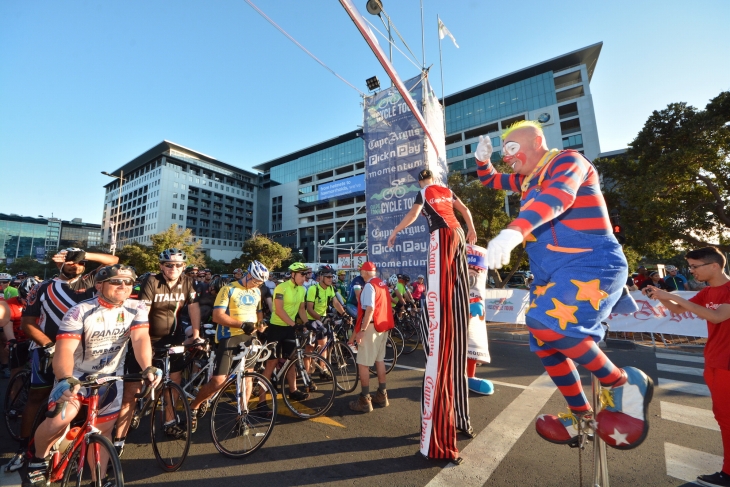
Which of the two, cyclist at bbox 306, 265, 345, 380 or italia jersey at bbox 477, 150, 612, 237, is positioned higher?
italia jersey at bbox 477, 150, 612, 237

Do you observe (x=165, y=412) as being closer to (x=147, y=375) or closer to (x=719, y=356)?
(x=147, y=375)

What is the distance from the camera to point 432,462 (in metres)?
3.12

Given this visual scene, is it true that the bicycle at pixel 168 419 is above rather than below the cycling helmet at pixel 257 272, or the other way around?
below

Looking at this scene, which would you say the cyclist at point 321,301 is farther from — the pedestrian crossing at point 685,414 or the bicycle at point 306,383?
the pedestrian crossing at point 685,414

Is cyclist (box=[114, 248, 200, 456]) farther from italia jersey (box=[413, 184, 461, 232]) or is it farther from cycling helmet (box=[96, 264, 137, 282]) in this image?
italia jersey (box=[413, 184, 461, 232])

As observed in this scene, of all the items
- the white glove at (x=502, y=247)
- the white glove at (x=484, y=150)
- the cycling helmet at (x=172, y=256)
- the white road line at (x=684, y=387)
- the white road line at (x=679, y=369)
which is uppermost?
the white glove at (x=484, y=150)

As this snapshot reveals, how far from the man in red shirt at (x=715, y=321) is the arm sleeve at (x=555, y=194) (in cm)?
153

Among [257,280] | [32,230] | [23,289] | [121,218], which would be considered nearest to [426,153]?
[257,280]

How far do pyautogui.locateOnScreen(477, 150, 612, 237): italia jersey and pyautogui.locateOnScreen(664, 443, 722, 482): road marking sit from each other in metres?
2.56

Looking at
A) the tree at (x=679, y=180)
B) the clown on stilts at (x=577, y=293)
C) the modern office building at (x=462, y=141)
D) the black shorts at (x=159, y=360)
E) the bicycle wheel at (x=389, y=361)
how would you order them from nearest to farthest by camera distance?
the clown on stilts at (x=577, y=293) < the black shorts at (x=159, y=360) < the bicycle wheel at (x=389, y=361) < the tree at (x=679, y=180) < the modern office building at (x=462, y=141)

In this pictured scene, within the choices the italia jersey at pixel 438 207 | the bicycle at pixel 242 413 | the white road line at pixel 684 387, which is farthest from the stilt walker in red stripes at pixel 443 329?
the white road line at pixel 684 387

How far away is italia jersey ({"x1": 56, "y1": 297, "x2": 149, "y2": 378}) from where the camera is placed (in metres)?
2.68

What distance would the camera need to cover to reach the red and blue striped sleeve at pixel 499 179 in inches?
111

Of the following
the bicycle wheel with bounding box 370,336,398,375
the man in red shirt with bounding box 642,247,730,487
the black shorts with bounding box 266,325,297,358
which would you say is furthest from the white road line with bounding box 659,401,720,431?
the black shorts with bounding box 266,325,297,358
